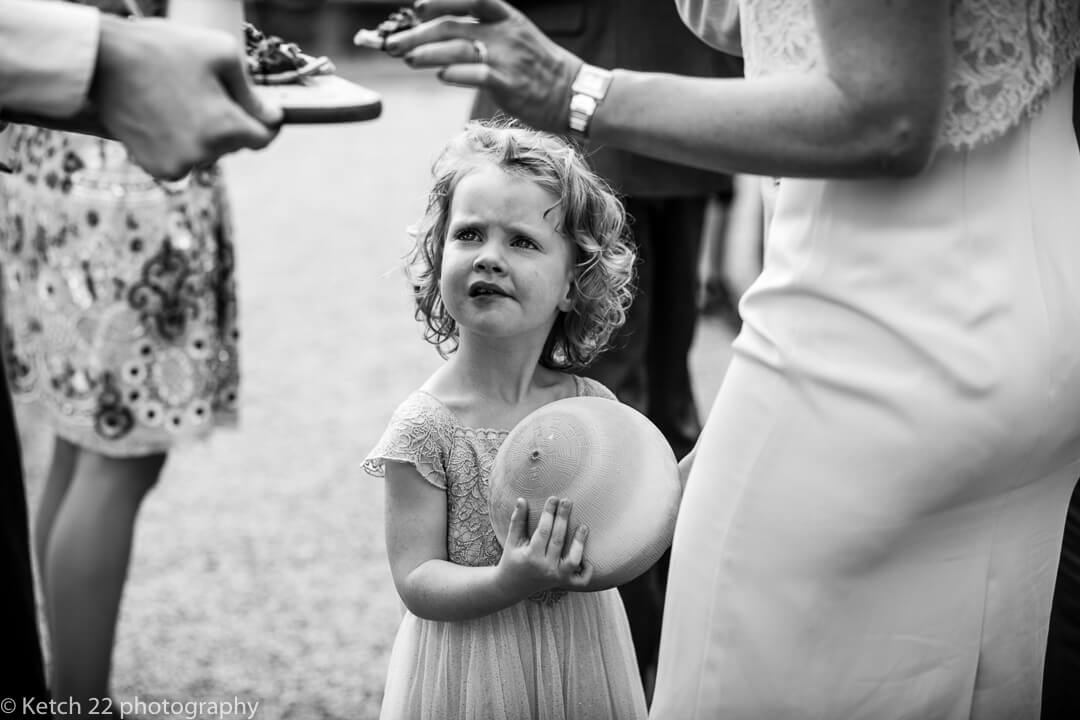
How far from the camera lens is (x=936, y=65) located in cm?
132

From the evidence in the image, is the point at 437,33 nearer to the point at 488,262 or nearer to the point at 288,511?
the point at 488,262

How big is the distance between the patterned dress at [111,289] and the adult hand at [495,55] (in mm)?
1540

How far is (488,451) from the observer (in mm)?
1906

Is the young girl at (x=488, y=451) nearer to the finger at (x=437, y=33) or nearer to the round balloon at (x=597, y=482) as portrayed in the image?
the round balloon at (x=597, y=482)

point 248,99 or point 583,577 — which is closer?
point 248,99

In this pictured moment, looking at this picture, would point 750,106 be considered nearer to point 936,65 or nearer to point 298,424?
point 936,65

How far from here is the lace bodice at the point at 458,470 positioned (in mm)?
1873

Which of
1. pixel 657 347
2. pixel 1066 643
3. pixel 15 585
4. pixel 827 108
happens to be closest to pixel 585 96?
pixel 827 108

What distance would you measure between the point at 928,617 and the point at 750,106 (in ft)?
2.05

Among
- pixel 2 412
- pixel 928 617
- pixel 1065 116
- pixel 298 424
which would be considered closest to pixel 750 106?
pixel 1065 116

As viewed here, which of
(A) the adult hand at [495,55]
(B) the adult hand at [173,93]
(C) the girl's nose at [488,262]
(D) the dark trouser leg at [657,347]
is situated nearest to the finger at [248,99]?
(B) the adult hand at [173,93]

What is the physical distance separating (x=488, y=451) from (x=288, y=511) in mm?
2645

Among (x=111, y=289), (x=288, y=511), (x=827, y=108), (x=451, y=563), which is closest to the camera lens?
(x=827, y=108)

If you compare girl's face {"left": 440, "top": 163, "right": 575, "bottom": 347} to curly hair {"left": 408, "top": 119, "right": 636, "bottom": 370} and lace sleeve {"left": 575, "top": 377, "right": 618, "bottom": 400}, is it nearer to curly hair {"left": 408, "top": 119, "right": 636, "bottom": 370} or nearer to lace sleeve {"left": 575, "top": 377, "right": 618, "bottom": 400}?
curly hair {"left": 408, "top": 119, "right": 636, "bottom": 370}
